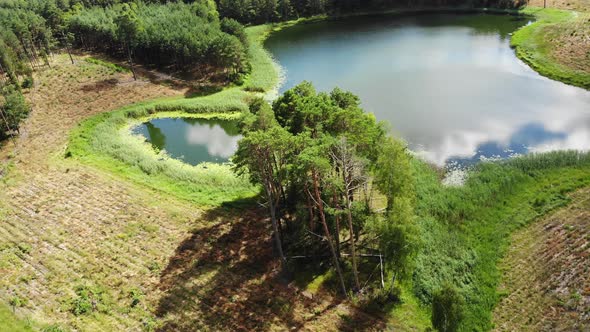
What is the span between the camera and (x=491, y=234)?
33.9 meters

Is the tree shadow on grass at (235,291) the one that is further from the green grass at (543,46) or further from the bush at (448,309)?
the green grass at (543,46)

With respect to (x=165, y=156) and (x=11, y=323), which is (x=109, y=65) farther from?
(x=11, y=323)

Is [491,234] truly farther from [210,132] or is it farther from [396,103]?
[210,132]

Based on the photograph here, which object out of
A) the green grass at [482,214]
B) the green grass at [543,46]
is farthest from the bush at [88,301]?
the green grass at [543,46]

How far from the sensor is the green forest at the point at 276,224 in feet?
90.4

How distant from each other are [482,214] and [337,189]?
56.6ft

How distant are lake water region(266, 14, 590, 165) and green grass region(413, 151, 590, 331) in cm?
419

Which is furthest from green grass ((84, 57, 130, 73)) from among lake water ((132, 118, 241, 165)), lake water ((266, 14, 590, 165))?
lake water ((266, 14, 590, 165))

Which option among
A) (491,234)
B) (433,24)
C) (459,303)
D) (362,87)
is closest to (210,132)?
(362,87)

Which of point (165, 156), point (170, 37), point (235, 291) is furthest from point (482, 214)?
point (170, 37)

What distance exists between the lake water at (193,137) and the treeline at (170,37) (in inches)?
563

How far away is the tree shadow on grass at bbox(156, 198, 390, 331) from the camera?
2778 cm

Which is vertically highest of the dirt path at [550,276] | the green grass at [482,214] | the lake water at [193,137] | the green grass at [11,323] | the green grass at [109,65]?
the green grass at [109,65]

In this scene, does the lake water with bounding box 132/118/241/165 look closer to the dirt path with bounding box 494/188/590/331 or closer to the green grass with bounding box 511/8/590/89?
the dirt path with bounding box 494/188/590/331
